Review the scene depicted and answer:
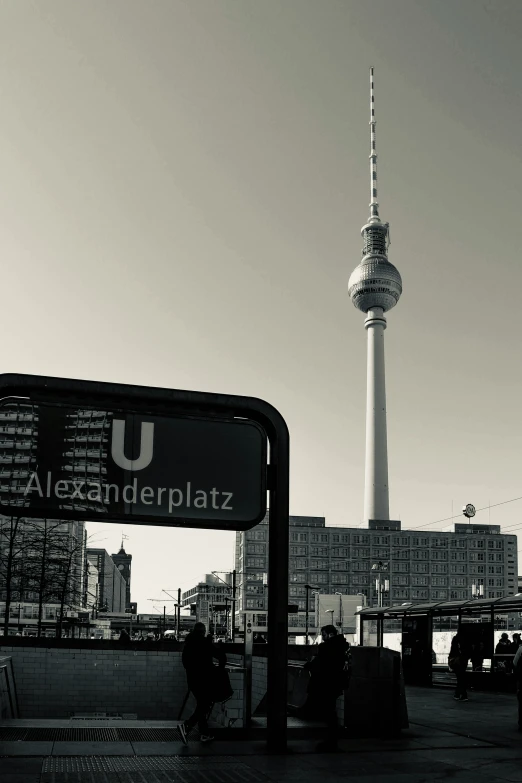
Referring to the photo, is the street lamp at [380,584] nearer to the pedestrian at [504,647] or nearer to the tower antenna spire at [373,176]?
the pedestrian at [504,647]

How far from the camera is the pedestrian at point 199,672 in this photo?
40.9 ft

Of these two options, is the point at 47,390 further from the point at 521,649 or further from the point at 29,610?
the point at 29,610

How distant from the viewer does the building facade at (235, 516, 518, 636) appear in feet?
505

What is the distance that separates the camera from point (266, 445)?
39.3ft

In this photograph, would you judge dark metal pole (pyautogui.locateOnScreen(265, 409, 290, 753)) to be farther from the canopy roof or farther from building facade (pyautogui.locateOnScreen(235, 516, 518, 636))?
building facade (pyautogui.locateOnScreen(235, 516, 518, 636))

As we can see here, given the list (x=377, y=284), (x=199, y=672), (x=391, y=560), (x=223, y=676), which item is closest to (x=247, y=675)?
(x=223, y=676)

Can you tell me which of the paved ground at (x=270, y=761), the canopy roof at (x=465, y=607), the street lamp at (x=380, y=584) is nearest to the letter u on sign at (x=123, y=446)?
the paved ground at (x=270, y=761)

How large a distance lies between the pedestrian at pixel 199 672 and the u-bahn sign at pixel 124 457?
90.6 inches

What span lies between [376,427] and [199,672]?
142 m

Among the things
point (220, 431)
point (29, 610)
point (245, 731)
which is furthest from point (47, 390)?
point (29, 610)

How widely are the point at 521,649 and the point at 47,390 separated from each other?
32.2ft

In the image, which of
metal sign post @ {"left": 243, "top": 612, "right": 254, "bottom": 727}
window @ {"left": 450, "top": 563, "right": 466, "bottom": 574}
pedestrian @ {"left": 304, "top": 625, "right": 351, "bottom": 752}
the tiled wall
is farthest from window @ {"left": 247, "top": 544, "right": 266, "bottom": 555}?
pedestrian @ {"left": 304, "top": 625, "right": 351, "bottom": 752}

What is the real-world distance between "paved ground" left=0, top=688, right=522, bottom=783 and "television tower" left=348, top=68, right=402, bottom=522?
139911 mm

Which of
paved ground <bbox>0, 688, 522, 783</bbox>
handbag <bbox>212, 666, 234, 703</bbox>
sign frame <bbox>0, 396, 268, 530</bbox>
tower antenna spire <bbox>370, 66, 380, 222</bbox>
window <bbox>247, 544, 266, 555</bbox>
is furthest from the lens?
tower antenna spire <bbox>370, 66, 380, 222</bbox>
